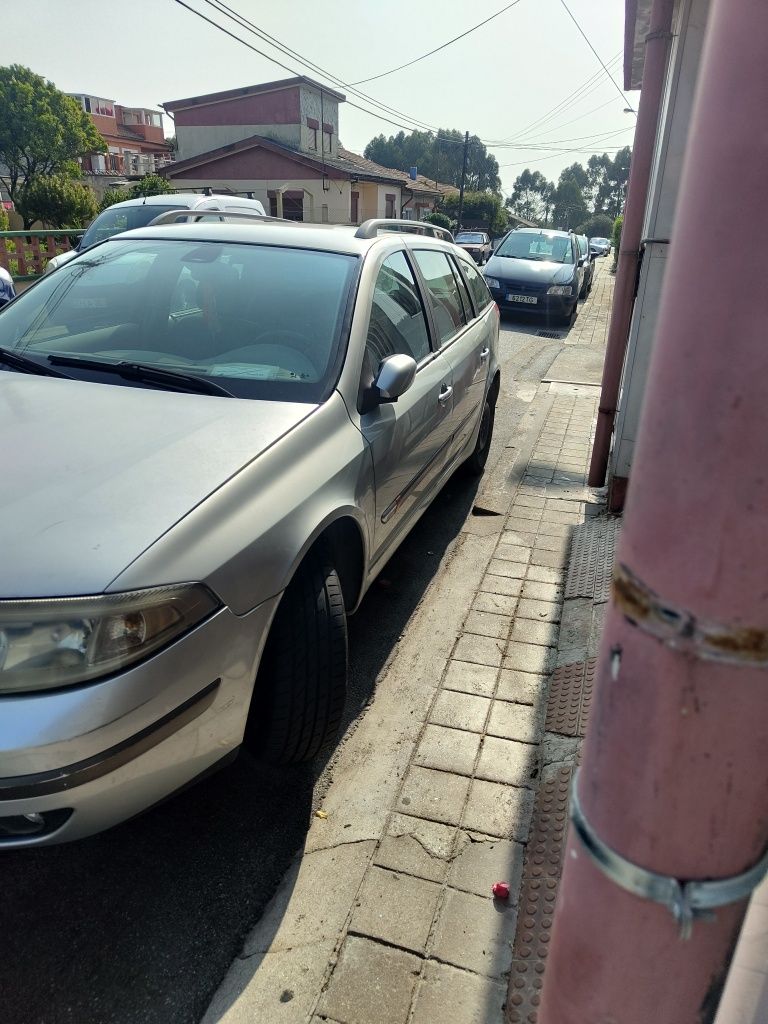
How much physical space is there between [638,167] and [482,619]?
3.18 metres

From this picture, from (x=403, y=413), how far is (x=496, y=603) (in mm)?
1225

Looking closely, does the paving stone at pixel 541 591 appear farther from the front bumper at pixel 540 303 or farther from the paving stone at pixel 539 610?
the front bumper at pixel 540 303

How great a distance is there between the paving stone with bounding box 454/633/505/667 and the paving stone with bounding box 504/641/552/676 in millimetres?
45

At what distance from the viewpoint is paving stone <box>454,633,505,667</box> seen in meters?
3.36

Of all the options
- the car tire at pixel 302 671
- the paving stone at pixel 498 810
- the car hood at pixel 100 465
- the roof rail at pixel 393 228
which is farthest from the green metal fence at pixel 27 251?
the paving stone at pixel 498 810

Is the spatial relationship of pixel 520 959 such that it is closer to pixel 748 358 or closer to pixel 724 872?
pixel 724 872

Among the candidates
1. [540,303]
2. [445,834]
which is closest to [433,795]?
[445,834]

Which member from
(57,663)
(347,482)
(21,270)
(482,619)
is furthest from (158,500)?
(21,270)

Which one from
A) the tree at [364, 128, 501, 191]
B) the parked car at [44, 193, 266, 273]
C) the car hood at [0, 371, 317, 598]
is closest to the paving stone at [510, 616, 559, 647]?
the car hood at [0, 371, 317, 598]

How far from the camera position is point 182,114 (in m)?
39.7

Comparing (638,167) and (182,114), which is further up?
(182,114)

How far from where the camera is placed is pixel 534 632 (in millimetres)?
3602

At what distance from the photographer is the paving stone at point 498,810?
242 centimetres

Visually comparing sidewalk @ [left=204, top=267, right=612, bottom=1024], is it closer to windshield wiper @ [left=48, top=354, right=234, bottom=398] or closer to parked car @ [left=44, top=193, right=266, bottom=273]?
windshield wiper @ [left=48, top=354, right=234, bottom=398]
